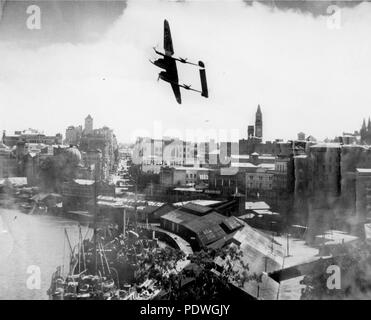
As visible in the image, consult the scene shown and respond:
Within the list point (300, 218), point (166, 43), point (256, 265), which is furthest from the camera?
point (300, 218)

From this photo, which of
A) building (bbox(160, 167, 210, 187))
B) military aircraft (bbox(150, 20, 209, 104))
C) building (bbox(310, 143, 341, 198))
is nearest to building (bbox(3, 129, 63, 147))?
building (bbox(160, 167, 210, 187))

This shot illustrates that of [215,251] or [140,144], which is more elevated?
[140,144]

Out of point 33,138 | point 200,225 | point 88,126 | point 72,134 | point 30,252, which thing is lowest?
point 30,252

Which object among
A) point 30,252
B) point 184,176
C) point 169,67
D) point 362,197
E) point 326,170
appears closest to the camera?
point 169,67

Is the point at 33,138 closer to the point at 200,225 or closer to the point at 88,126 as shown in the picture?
the point at 88,126

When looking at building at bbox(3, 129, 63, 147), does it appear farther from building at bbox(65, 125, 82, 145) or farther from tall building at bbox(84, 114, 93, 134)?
tall building at bbox(84, 114, 93, 134)

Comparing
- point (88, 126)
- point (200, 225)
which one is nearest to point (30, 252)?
point (200, 225)

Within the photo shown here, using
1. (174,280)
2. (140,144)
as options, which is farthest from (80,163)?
(174,280)

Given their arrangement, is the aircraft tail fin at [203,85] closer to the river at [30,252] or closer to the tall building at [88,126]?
the river at [30,252]
